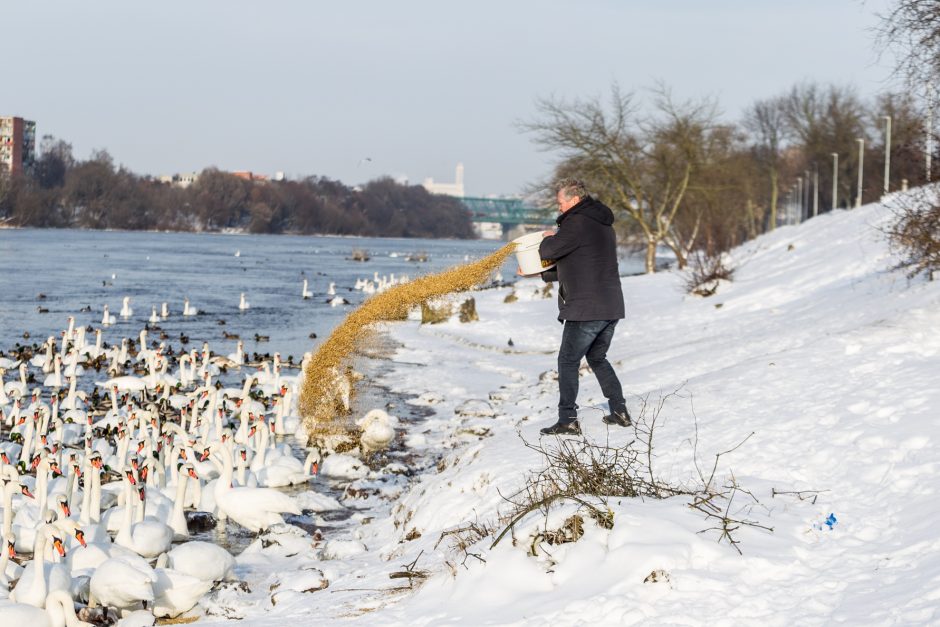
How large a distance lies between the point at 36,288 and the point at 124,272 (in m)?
12.3

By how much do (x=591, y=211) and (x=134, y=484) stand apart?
5455 millimetres

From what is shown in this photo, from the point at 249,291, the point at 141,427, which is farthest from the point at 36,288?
the point at 141,427

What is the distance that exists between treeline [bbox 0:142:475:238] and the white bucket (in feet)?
365

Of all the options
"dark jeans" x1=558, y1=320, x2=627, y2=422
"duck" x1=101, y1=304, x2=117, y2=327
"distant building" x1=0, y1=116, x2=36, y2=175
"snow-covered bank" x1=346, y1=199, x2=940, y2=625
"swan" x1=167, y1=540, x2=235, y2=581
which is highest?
"distant building" x1=0, y1=116, x2=36, y2=175

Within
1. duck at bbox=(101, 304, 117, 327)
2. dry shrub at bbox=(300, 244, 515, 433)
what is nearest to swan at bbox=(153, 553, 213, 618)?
dry shrub at bbox=(300, 244, 515, 433)

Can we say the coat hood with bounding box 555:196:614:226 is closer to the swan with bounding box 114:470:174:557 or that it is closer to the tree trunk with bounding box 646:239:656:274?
the swan with bounding box 114:470:174:557

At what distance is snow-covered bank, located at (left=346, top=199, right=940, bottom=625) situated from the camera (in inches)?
202

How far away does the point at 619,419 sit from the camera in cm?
860

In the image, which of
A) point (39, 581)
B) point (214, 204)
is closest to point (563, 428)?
point (39, 581)

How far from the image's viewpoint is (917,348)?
9289 millimetres

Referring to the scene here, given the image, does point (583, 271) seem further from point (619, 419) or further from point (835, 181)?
point (835, 181)

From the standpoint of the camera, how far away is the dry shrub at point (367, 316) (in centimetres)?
1057

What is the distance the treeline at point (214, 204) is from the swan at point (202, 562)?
11070cm

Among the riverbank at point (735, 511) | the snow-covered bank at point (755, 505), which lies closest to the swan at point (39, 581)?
the riverbank at point (735, 511)
